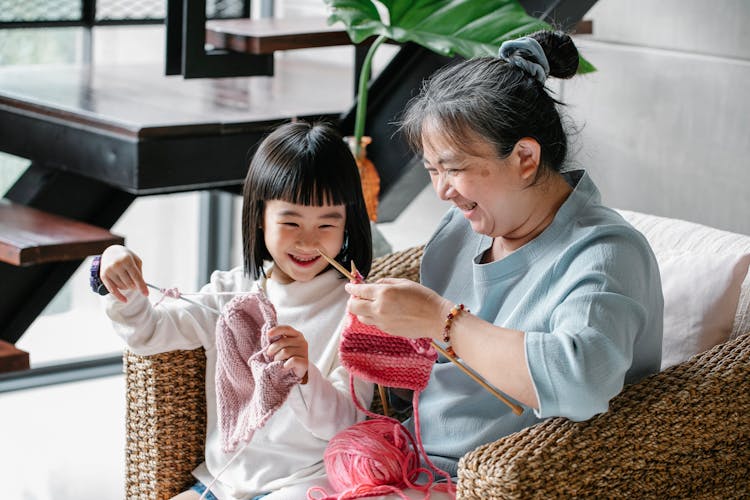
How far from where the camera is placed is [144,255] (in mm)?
3809

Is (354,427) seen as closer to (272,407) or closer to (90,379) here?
(272,407)

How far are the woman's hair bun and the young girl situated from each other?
14.2 inches

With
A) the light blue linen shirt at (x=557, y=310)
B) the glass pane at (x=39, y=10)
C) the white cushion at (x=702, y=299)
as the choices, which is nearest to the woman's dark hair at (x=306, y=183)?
the light blue linen shirt at (x=557, y=310)

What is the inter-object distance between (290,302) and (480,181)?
0.45 metres

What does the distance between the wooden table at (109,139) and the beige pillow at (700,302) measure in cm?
120

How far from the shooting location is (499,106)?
1377mm

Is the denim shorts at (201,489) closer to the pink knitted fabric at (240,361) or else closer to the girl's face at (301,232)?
the pink knitted fabric at (240,361)

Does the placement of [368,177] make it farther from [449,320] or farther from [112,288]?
[449,320]

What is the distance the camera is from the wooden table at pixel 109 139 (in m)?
2.35

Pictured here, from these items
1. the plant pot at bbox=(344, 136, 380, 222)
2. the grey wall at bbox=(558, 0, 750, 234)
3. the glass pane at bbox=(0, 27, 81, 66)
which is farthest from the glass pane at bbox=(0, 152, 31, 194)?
the grey wall at bbox=(558, 0, 750, 234)

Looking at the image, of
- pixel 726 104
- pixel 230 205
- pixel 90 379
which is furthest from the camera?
pixel 230 205

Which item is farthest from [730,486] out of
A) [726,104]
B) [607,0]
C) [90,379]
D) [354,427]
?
[90,379]

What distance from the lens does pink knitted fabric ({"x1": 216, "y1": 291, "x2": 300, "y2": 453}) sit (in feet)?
4.95

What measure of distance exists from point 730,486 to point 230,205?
2.52 metres
